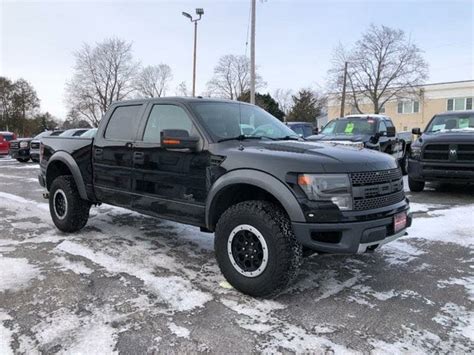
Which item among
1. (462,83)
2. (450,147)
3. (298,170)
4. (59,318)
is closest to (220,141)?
(298,170)

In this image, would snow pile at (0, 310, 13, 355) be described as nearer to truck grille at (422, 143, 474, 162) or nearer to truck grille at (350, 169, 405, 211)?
truck grille at (350, 169, 405, 211)

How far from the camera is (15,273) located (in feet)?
14.2

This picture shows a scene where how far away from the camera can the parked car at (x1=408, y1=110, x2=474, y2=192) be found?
326 inches

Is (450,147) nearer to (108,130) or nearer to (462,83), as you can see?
(108,130)

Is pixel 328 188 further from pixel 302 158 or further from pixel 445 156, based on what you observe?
pixel 445 156

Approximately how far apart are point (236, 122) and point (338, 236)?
176 centimetres

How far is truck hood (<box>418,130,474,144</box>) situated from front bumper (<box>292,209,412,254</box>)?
19.5ft

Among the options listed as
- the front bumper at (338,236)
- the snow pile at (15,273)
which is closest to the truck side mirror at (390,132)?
the front bumper at (338,236)

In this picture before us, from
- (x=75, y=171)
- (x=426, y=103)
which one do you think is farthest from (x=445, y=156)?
(x=426, y=103)

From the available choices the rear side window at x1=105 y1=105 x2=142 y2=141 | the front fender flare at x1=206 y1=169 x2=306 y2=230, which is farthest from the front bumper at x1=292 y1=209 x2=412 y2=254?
the rear side window at x1=105 y1=105 x2=142 y2=141

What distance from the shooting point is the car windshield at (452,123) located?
371 inches

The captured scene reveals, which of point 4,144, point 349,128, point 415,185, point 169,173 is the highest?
point 349,128

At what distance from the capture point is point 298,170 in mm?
3463

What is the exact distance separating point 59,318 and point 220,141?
2.07 m
